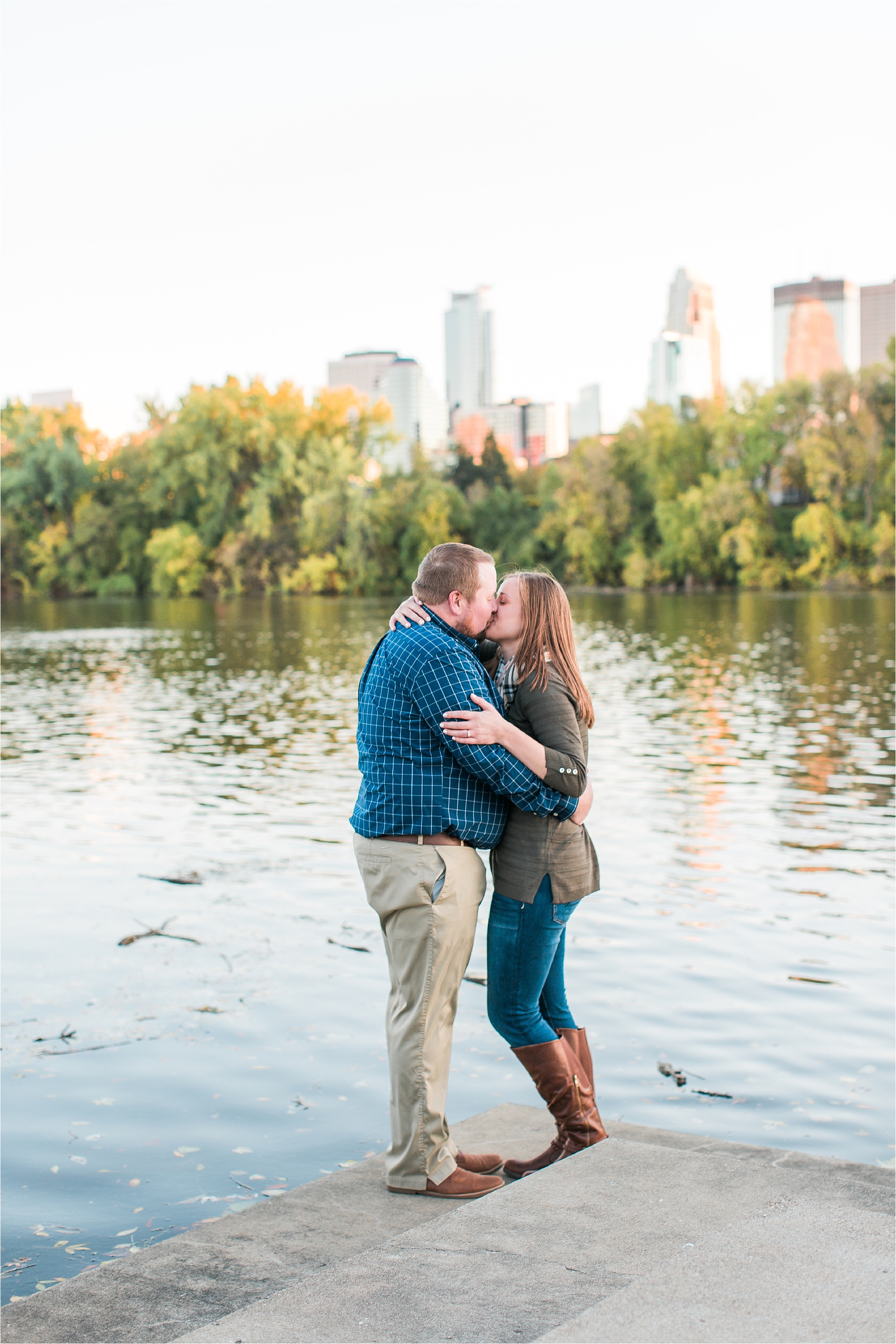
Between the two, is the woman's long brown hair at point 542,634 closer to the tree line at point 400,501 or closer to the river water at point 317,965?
the river water at point 317,965

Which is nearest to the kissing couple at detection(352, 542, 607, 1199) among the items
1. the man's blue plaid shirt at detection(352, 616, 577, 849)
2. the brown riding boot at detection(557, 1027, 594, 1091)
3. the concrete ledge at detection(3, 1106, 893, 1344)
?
the man's blue plaid shirt at detection(352, 616, 577, 849)

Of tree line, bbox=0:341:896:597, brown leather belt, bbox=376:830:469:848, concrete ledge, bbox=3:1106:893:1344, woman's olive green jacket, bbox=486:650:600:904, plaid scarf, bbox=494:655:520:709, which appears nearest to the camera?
concrete ledge, bbox=3:1106:893:1344

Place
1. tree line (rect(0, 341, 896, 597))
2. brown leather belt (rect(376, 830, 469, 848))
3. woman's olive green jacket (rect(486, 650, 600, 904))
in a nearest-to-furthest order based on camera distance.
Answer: brown leather belt (rect(376, 830, 469, 848)) < woman's olive green jacket (rect(486, 650, 600, 904)) < tree line (rect(0, 341, 896, 597))

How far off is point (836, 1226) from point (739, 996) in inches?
155

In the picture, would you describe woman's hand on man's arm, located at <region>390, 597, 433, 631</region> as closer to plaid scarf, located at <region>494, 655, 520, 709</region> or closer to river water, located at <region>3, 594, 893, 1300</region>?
plaid scarf, located at <region>494, 655, 520, 709</region>

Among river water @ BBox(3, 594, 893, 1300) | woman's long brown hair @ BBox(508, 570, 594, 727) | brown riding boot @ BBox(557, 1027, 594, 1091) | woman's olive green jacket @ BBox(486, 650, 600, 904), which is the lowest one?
river water @ BBox(3, 594, 893, 1300)

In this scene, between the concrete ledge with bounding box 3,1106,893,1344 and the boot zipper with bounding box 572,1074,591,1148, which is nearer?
the concrete ledge with bounding box 3,1106,893,1344

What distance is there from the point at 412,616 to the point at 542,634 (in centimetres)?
43

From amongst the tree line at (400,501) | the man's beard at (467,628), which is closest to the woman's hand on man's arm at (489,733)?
the man's beard at (467,628)

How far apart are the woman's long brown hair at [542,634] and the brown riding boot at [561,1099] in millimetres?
1206

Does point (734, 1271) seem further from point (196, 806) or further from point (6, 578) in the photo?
point (6, 578)

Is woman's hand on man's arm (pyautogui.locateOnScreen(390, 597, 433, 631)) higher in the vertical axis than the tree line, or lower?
lower

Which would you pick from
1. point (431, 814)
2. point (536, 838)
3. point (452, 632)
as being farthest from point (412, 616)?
point (536, 838)

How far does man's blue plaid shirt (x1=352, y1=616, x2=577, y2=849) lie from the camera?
409 cm
